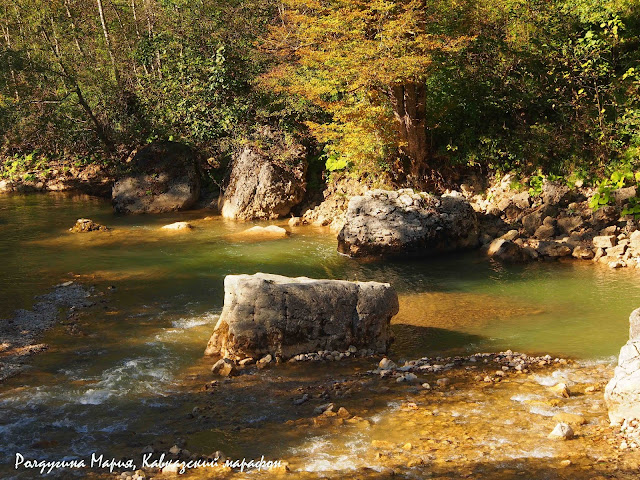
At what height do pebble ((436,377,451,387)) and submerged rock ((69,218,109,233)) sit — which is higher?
submerged rock ((69,218,109,233))

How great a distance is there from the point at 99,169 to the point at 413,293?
1971 centimetres

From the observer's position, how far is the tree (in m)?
16.2

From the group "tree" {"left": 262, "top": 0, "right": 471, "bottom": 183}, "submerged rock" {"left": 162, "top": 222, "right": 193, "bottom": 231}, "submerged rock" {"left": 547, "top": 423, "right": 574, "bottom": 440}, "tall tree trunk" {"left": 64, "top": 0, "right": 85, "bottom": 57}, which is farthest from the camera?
"tall tree trunk" {"left": 64, "top": 0, "right": 85, "bottom": 57}

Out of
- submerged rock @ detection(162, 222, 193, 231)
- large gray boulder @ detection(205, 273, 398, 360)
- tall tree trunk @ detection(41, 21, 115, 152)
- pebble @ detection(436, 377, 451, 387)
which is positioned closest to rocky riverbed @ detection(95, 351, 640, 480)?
pebble @ detection(436, 377, 451, 387)

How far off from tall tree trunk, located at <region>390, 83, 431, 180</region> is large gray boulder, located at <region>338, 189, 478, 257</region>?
9.03ft

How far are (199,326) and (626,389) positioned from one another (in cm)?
695

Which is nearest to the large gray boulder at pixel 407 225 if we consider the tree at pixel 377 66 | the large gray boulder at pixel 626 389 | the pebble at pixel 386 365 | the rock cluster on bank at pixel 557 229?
the rock cluster on bank at pixel 557 229

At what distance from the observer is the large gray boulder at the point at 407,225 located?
15859 millimetres

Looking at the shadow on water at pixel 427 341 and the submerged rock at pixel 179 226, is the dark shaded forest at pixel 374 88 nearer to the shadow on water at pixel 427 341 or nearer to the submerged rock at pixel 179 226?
the submerged rock at pixel 179 226

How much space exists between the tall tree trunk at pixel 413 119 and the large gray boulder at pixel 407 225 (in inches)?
108

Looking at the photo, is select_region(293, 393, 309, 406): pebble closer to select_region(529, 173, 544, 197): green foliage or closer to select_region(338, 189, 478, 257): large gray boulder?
select_region(338, 189, 478, 257): large gray boulder

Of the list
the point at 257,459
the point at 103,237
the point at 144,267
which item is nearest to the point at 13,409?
the point at 257,459

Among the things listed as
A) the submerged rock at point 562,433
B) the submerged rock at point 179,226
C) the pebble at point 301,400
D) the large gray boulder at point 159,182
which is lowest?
the submerged rock at point 562,433

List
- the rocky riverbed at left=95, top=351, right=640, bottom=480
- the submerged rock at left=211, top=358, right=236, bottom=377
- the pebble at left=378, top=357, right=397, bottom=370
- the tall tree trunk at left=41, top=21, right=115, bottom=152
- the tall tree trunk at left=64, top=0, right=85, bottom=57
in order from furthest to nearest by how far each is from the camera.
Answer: the tall tree trunk at left=64, top=0, right=85, bottom=57
the tall tree trunk at left=41, top=21, right=115, bottom=152
the pebble at left=378, top=357, right=397, bottom=370
the submerged rock at left=211, top=358, right=236, bottom=377
the rocky riverbed at left=95, top=351, right=640, bottom=480
